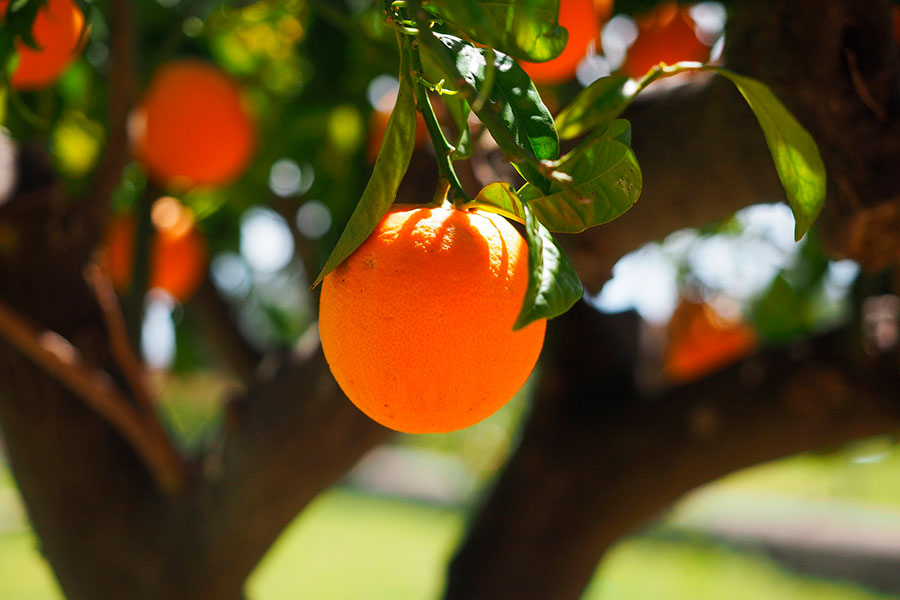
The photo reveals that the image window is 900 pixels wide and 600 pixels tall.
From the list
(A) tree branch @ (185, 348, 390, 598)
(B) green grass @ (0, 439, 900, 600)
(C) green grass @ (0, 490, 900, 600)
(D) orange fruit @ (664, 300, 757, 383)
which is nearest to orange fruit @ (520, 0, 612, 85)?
(A) tree branch @ (185, 348, 390, 598)

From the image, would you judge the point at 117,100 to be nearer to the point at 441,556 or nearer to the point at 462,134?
the point at 462,134

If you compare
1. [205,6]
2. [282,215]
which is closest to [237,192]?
[282,215]

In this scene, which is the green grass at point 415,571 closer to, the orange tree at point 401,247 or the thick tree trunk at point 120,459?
the orange tree at point 401,247

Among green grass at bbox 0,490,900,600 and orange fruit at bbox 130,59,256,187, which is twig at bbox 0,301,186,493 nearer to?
orange fruit at bbox 130,59,256,187

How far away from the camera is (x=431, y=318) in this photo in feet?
1.17

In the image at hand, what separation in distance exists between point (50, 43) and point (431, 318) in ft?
1.39

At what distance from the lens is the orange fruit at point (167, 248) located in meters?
1.21

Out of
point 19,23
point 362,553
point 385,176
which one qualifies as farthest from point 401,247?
point 362,553

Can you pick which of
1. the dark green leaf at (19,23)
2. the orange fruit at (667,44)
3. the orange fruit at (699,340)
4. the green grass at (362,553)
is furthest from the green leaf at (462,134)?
the green grass at (362,553)

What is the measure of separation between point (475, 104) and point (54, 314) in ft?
2.91

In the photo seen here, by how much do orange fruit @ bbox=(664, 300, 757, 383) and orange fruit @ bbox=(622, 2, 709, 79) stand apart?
30.8 inches

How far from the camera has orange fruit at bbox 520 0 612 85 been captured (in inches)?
28.1

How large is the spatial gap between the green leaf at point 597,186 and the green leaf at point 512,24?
0.15 ft

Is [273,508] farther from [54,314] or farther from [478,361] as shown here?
[478,361]
